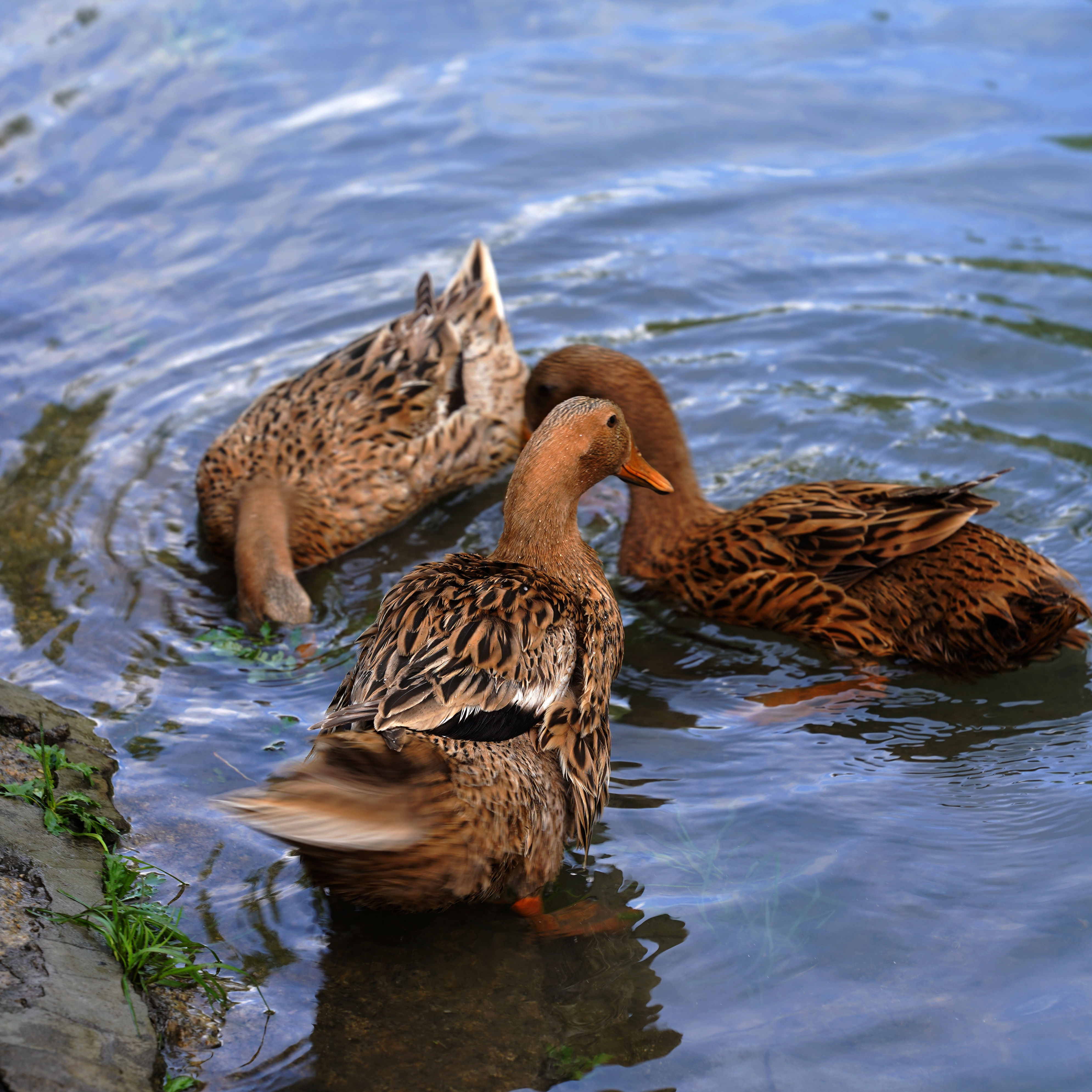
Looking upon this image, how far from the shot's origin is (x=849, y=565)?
5188 millimetres

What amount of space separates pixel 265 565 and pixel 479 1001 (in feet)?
8.80

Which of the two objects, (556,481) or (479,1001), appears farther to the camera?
(556,481)

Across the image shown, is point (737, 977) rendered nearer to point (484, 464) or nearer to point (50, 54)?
point (484, 464)

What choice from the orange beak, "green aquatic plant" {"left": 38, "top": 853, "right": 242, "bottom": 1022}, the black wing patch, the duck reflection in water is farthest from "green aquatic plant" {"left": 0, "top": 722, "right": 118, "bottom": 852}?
the orange beak

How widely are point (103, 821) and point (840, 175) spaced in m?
7.69

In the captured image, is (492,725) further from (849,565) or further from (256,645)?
(849,565)

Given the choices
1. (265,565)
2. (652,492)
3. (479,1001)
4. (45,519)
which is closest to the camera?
(479,1001)

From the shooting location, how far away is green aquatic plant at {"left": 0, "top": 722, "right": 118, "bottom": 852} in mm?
3723

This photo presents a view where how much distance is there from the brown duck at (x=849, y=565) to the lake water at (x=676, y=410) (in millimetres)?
185

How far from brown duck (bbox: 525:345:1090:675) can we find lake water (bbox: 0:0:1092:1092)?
19 centimetres

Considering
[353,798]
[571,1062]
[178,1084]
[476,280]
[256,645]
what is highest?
[476,280]

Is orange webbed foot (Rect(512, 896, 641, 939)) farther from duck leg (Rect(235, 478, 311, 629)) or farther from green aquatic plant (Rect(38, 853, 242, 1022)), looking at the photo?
duck leg (Rect(235, 478, 311, 629))

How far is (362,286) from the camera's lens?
344 inches

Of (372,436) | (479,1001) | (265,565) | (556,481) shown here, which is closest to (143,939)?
(479,1001)
